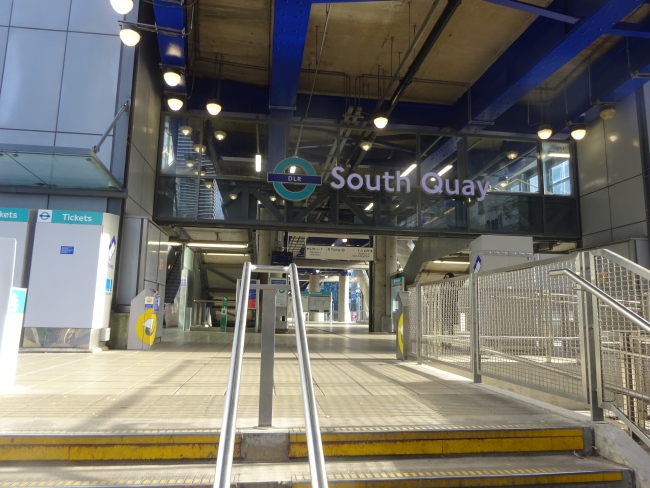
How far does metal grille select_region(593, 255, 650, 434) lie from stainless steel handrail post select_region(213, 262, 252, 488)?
8.24 ft

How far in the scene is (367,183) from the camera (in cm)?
1157

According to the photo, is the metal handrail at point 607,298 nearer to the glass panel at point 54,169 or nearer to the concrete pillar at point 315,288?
the glass panel at point 54,169

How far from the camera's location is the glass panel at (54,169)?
667cm

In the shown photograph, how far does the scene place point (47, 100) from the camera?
Answer: 8430 mm

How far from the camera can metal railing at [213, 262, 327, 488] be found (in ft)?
5.96

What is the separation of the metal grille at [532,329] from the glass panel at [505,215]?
698cm

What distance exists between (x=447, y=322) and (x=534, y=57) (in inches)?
229

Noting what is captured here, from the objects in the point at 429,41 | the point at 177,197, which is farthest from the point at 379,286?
the point at 429,41

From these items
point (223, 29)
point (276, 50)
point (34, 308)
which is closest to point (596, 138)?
point (276, 50)

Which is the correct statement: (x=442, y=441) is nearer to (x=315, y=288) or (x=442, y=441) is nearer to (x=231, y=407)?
(x=231, y=407)

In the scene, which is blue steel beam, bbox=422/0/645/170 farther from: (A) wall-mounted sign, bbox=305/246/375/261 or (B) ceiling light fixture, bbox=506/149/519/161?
(A) wall-mounted sign, bbox=305/246/375/261

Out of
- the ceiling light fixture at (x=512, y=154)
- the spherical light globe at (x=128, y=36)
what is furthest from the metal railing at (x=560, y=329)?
the ceiling light fixture at (x=512, y=154)

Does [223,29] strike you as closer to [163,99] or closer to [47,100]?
[163,99]

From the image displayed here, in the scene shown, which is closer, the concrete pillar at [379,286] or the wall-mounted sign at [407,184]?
the wall-mounted sign at [407,184]
